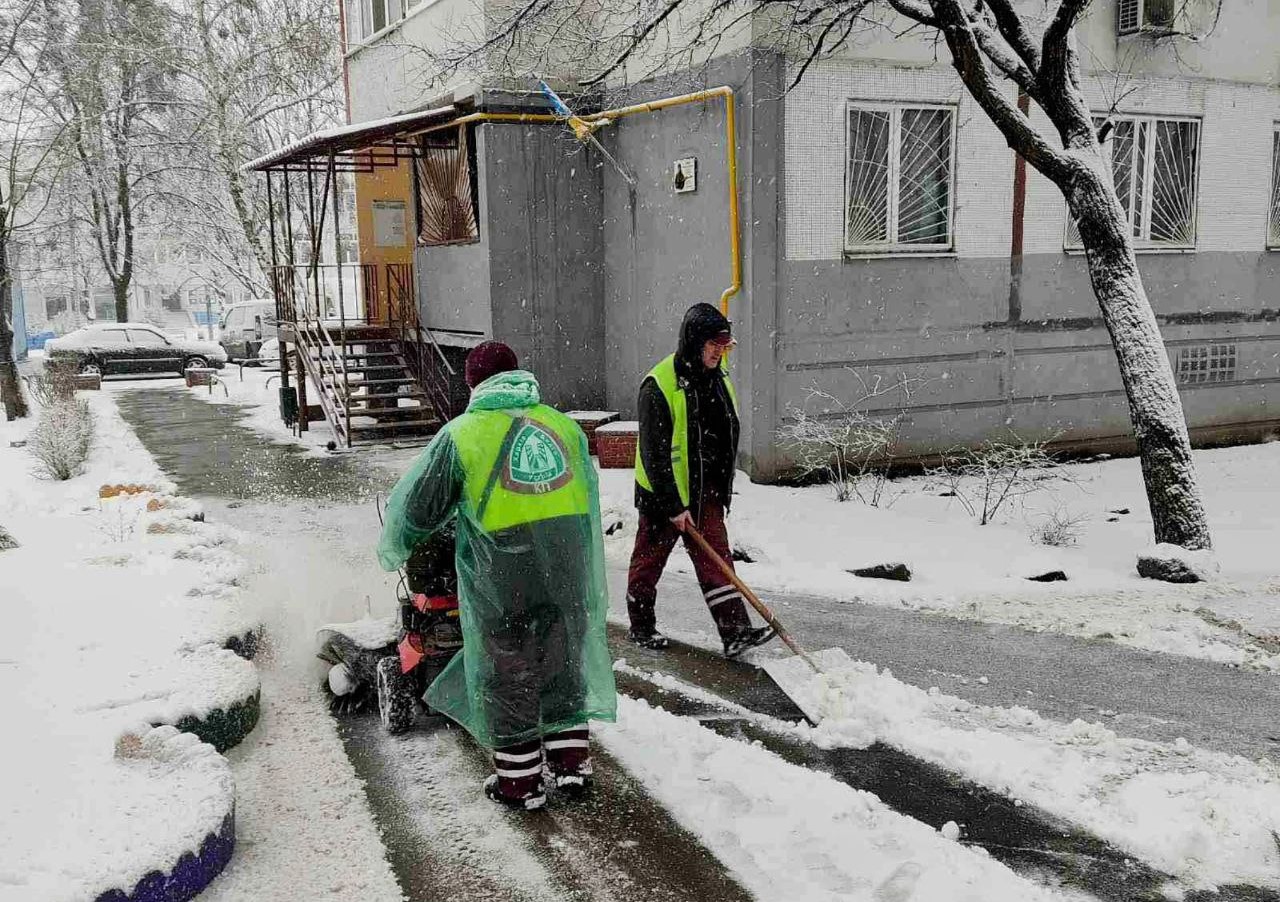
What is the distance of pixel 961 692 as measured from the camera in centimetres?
537

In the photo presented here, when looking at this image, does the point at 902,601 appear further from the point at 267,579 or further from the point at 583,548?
the point at 267,579

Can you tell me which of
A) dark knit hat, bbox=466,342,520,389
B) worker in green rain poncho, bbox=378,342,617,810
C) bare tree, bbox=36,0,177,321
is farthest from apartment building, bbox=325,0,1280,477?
bare tree, bbox=36,0,177,321

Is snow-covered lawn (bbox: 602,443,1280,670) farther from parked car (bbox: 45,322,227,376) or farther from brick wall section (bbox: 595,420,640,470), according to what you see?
parked car (bbox: 45,322,227,376)

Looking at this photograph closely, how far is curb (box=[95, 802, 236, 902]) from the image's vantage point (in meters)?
3.25

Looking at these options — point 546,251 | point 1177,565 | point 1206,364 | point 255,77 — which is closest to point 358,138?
point 546,251

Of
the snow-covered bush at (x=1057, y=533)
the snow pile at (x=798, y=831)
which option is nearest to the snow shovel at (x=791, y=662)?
the snow pile at (x=798, y=831)

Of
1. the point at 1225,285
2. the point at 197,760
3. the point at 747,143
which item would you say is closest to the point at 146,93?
the point at 747,143

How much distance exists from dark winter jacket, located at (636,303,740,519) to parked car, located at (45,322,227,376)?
2356cm

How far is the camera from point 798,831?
12.3 feet

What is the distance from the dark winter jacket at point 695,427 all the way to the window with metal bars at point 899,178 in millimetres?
5412

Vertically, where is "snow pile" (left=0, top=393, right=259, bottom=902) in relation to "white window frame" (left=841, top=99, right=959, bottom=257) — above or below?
below

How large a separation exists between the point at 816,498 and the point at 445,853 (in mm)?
6635

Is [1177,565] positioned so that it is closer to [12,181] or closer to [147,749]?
[147,749]

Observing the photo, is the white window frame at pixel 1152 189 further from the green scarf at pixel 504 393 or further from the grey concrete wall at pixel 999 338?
the green scarf at pixel 504 393
